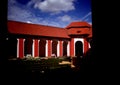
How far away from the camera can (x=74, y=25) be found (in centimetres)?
3869

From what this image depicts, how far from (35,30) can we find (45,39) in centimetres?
330

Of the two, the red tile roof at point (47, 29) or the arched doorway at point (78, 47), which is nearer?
the red tile roof at point (47, 29)

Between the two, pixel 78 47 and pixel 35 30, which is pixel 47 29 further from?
pixel 78 47

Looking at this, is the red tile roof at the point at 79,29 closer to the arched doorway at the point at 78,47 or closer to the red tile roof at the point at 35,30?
the red tile roof at the point at 35,30

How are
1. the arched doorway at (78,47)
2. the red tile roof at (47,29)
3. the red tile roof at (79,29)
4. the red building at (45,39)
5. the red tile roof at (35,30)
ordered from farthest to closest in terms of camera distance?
the arched doorway at (78,47) < the red tile roof at (79,29) < the red tile roof at (47,29) < the red tile roof at (35,30) < the red building at (45,39)

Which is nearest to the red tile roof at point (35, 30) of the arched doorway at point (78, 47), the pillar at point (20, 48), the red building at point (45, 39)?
the red building at point (45, 39)

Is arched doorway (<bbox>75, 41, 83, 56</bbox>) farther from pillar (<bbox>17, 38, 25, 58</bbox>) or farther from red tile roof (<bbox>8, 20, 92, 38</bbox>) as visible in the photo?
pillar (<bbox>17, 38, 25, 58</bbox>)

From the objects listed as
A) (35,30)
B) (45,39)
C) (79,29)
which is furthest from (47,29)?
(79,29)

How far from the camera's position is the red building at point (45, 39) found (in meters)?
28.8

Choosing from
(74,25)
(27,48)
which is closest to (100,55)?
(27,48)

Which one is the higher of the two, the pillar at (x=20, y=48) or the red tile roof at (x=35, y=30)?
the red tile roof at (x=35, y=30)

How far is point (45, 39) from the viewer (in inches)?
1289

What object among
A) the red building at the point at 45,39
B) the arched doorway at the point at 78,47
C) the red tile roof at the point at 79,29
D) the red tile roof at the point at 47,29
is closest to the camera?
the red building at the point at 45,39

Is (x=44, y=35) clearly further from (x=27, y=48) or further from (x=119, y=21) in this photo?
(x=119, y=21)
